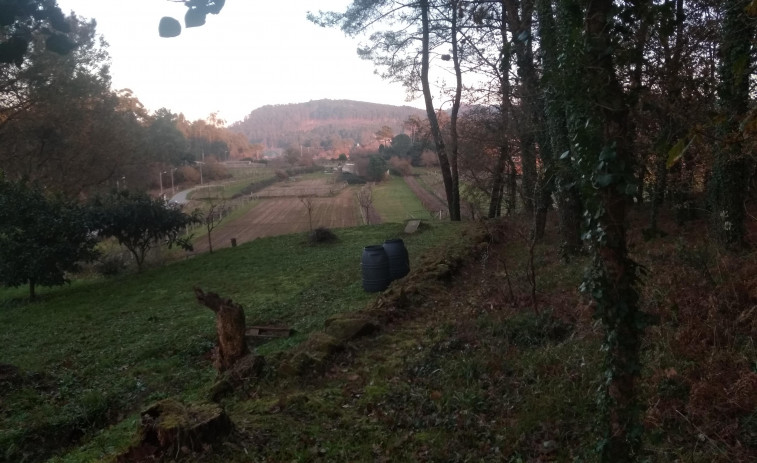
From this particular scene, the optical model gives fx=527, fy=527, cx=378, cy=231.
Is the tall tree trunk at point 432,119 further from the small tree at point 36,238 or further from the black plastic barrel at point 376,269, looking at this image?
the small tree at point 36,238

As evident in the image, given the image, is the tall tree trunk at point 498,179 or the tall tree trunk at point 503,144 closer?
the tall tree trunk at point 503,144

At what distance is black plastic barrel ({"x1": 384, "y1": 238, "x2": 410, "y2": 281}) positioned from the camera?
Answer: 11.0m

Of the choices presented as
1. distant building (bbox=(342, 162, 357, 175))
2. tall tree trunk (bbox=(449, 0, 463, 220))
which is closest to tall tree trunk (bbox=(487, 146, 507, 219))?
tall tree trunk (bbox=(449, 0, 463, 220))

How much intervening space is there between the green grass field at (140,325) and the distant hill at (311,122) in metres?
93.3

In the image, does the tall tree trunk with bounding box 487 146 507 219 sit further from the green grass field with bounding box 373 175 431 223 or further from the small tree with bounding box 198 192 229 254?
the green grass field with bounding box 373 175 431 223

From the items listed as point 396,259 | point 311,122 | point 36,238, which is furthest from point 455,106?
point 311,122

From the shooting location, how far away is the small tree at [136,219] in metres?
18.0

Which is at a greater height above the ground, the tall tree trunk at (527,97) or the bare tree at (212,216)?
the tall tree trunk at (527,97)

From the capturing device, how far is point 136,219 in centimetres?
1847

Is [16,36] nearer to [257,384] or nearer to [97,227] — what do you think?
[257,384]

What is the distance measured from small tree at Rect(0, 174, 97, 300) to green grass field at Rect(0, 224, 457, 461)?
85 cm

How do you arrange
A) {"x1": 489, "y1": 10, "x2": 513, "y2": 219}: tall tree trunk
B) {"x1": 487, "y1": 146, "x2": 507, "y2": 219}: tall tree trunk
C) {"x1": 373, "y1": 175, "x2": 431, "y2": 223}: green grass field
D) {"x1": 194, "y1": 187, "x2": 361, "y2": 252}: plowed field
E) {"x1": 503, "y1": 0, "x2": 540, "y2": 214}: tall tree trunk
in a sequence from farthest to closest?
{"x1": 373, "y1": 175, "x2": 431, "y2": 223}: green grass field
{"x1": 194, "y1": 187, "x2": 361, "y2": 252}: plowed field
{"x1": 487, "y1": 146, "x2": 507, "y2": 219}: tall tree trunk
{"x1": 489, "y1": 10, "x2": 513, "y2": 219}: tall tree trunk
{"x1": 503, "y1": 0, "x2": 540, "y2": 214}: tall tree trunk

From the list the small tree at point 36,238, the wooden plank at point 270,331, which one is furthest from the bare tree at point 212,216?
the wooden plank at point 270,331

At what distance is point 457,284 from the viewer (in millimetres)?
9047
